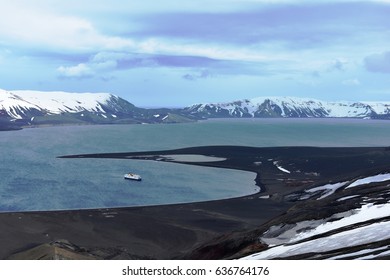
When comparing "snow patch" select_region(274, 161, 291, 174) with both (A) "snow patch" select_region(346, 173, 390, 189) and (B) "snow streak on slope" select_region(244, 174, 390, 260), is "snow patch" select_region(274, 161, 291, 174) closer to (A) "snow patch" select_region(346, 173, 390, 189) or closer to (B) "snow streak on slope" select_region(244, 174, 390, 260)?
(A) "snow patch" select_region(346, 173, 390, 189)

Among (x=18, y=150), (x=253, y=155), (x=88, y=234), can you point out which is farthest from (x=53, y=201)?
(x=18, y=150)

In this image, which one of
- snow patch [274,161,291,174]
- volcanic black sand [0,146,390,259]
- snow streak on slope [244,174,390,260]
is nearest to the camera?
snow streak on slope [244,174,390,260]

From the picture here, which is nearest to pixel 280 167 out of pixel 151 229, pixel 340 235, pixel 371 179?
pixel 371 179

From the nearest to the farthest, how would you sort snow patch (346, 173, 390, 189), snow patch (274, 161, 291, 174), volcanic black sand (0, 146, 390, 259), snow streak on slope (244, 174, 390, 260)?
snow streak on slope (244, 174, 390, 260) < volcanic black sand (0, 146, 390, 259) < snow patch (346, 173, 390, 189) < snow patch (274, 161, 291, 174)

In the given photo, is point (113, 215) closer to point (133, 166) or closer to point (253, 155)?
point (133, 166)

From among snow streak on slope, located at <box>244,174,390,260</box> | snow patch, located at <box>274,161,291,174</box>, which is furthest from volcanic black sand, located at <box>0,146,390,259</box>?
snow patch, located at <box>274,161,291,174</box>

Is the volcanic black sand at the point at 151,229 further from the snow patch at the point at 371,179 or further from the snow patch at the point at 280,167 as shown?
the snow patch at the point at 280,167

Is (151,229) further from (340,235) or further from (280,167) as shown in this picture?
(280,167)

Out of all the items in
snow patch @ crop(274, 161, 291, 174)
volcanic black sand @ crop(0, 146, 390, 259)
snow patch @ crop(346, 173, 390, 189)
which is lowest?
volcanic black sand @ crop(0, 146, 390, 259)

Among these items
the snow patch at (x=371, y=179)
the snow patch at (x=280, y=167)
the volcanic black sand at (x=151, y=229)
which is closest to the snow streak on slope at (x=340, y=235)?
the volcanic black sand at (x=151, y=229)

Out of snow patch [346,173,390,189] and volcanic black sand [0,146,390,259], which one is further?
snow patch [346,173,390,189]

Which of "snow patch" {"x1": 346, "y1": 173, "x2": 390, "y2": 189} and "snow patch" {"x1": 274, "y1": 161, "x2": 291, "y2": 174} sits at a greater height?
"snow patch" {"x1": 346, "y1": 173, "x2": 390, "y2": 189}
